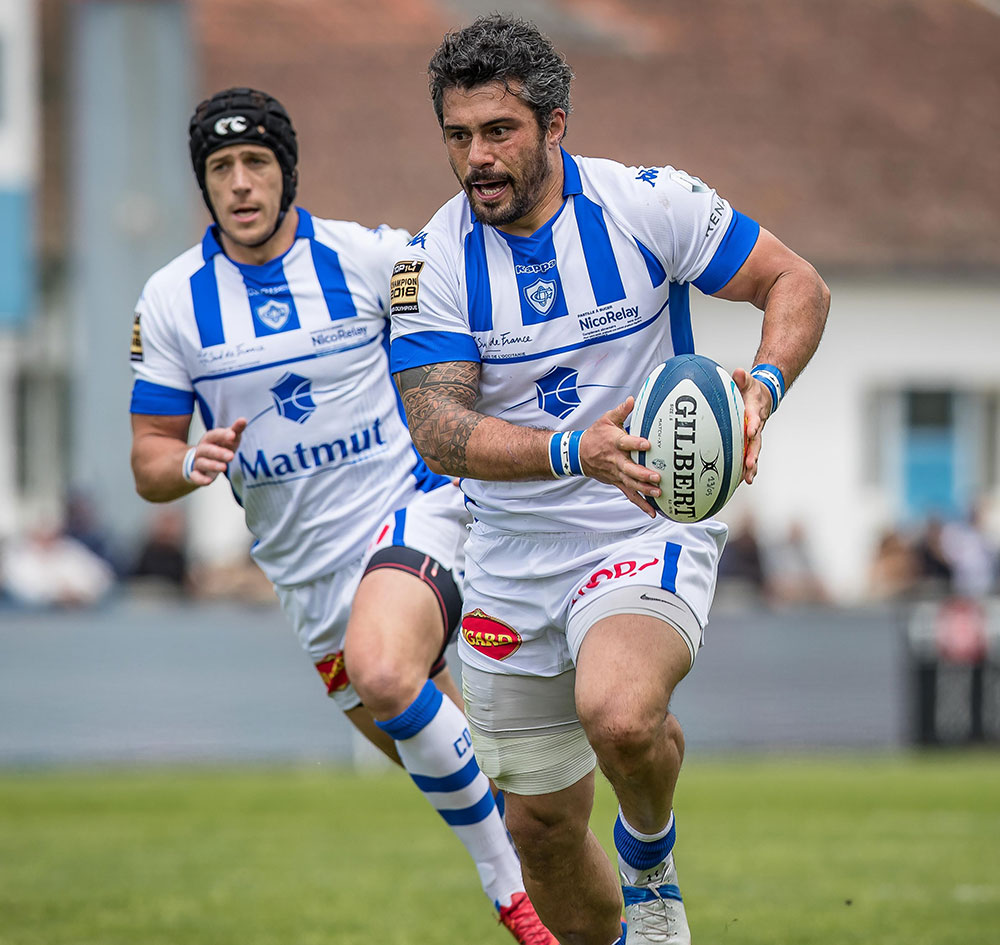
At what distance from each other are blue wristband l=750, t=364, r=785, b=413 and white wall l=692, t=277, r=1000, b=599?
58.5 feet

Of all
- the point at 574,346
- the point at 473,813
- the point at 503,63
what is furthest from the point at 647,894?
the point at 503,63

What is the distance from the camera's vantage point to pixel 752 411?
4781mm

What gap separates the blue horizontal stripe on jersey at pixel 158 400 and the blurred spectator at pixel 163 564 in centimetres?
975

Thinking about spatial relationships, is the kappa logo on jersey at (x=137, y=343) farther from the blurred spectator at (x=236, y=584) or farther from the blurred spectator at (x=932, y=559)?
the blurred spectator at (x=932, y=559)

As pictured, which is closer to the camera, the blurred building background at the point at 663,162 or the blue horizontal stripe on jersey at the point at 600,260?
the blue horizontal stripe on jersey at the point at 600,260

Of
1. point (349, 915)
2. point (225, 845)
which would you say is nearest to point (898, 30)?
point (225, 845)

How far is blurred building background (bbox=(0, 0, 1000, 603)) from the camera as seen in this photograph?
68.5 ft

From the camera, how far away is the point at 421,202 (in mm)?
23719

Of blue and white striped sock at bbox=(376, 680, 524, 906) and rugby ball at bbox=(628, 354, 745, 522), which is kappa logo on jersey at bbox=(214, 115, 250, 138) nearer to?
blue and white striped sock at bbox=(376, 680, 524, 906)

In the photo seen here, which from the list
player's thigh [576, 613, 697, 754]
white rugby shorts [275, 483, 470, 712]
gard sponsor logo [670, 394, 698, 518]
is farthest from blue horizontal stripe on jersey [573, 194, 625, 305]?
white rugby shorts [275, 483, 470, 712]

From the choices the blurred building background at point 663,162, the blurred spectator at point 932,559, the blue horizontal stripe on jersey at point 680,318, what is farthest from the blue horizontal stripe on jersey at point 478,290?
the blurred building background at point 663,162

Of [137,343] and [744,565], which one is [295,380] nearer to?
[137,343]

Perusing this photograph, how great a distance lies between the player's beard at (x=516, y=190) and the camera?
16.5 ft

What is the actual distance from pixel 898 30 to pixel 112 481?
14399 mm
